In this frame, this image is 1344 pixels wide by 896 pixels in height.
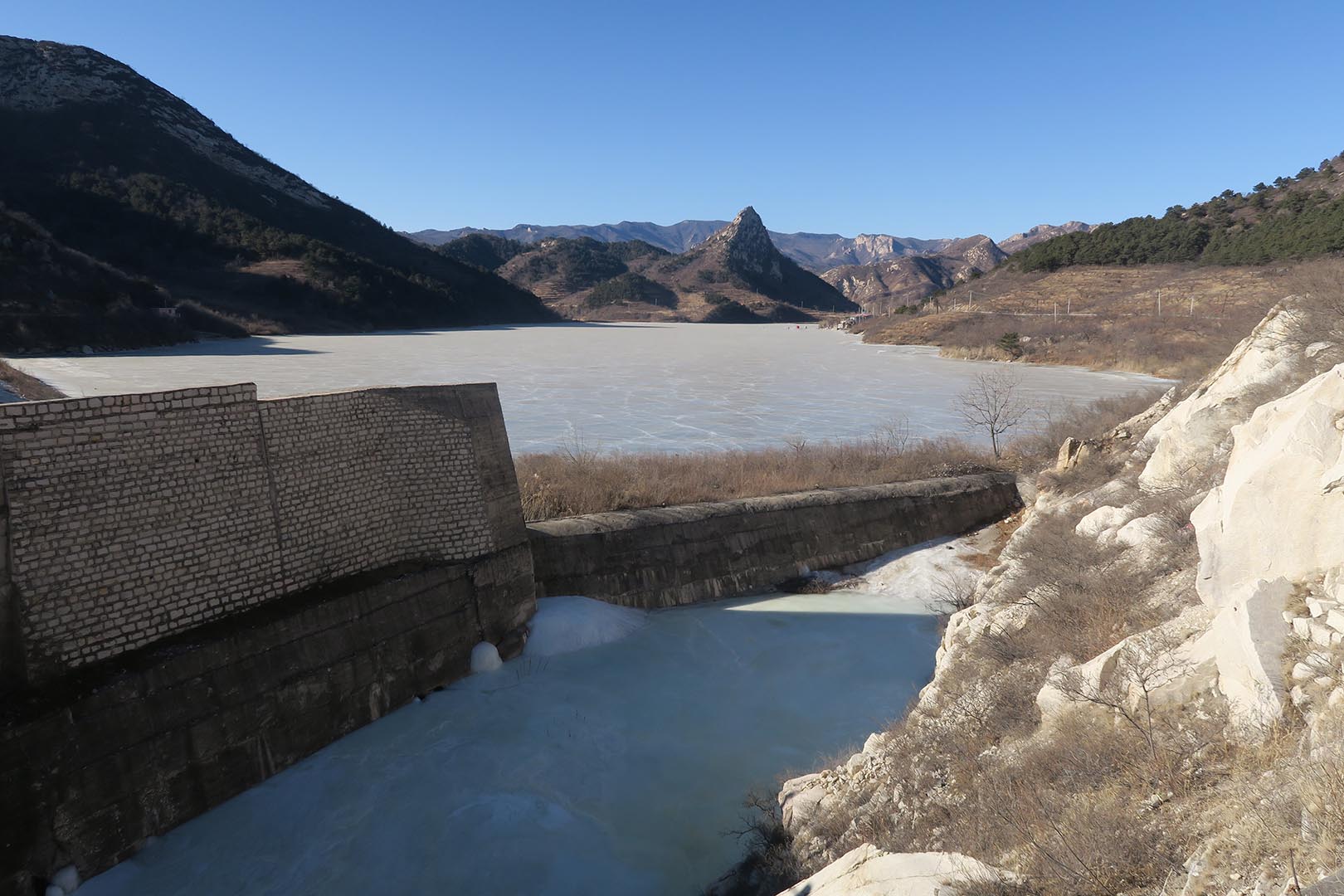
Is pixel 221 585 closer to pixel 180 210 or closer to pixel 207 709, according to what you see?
pixel 207 709

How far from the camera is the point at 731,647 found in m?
14.0

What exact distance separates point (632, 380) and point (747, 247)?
442ft

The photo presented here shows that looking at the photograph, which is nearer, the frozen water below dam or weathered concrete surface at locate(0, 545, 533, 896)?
weathered concrete surface at locate(0, 545, 533, 896)

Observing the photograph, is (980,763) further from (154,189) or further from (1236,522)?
(154,189)

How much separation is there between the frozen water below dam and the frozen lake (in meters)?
10.4

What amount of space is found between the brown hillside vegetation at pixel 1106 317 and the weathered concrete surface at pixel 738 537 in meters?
20.8

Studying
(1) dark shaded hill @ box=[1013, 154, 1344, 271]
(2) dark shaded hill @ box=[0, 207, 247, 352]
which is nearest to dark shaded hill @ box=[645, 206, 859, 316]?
(1) dark shaded hill @ box=[1013, 154, 1344, 271]

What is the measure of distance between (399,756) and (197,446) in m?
4.63

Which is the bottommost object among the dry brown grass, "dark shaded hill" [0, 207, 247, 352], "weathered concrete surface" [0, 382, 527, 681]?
"weathered concrete surface" [0, 382, 527, 681]

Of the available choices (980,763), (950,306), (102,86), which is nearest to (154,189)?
(102,86)

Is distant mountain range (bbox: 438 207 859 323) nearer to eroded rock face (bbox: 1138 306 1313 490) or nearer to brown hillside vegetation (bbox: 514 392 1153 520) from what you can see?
brown hillside vegetation (bbox: 514 392 1153 520)

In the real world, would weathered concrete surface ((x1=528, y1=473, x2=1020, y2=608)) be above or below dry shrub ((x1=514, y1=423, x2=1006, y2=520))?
below

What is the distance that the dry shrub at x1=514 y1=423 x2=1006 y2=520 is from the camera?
1692cm

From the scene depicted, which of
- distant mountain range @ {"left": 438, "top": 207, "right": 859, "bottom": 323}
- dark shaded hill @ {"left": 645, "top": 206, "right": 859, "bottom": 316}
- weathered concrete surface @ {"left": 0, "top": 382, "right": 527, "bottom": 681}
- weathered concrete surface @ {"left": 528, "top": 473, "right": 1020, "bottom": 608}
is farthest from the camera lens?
dark shaded hill @ {"left": 645, "top": 206, "right": 859, "bottom": 316}
